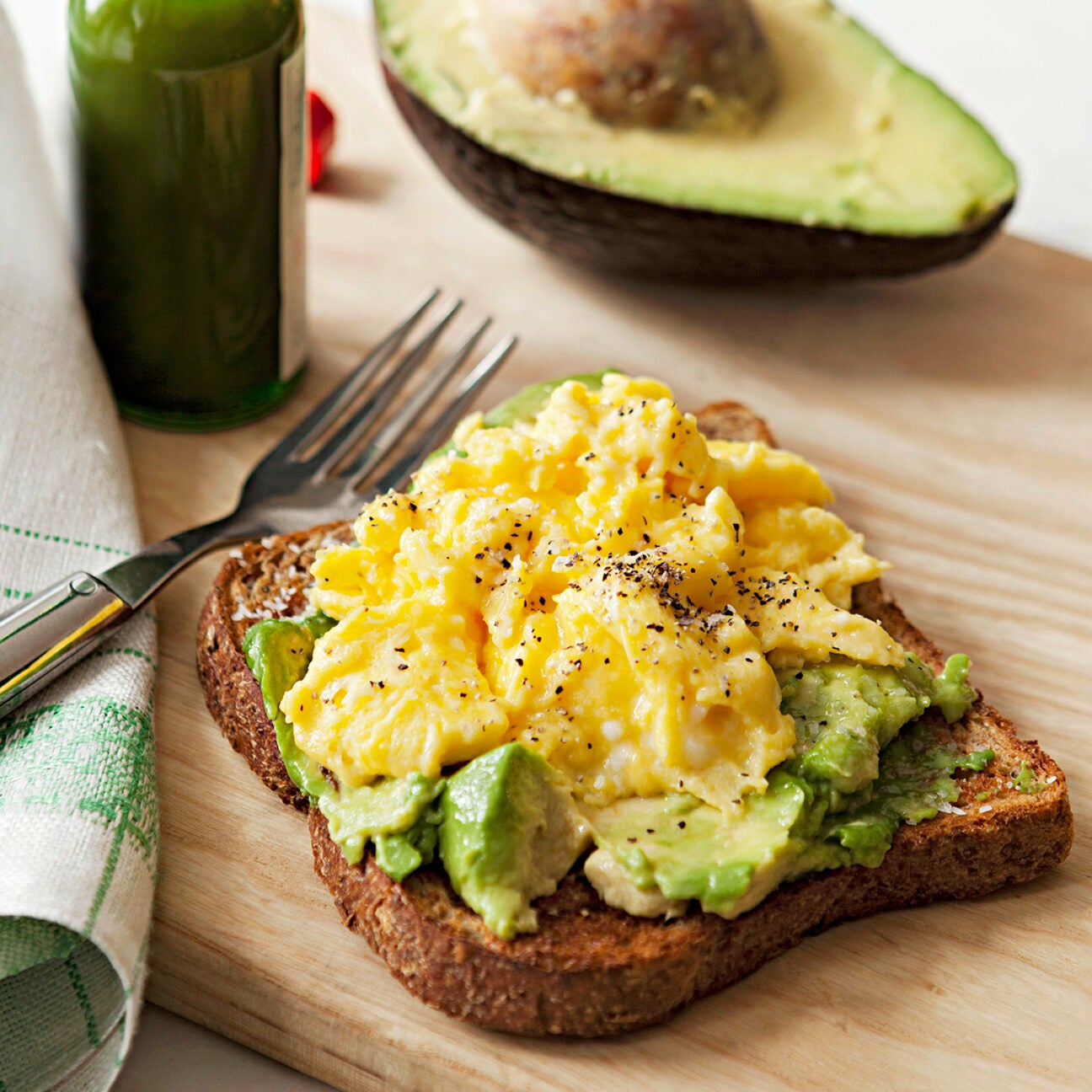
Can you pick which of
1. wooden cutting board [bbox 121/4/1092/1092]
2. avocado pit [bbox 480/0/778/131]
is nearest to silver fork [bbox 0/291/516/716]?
wooden cutting board [bbox 121/4/1092/1092]

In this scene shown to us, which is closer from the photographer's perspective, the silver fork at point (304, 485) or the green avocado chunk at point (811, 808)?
the green avocado chunk at point (811, 808)

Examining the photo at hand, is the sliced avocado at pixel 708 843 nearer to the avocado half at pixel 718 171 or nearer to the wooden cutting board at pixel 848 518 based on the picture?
the wooden cutting board at pixel 848 518

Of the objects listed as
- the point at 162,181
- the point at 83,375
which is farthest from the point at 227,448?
the point at 162,181

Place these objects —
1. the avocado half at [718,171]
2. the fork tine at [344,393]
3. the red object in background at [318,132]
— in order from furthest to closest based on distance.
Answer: the red object in background at [318,132], the avocado half at [718,171], the fork tine at [344,393]

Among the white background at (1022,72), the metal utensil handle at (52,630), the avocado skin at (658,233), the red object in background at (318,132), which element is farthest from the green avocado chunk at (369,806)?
the white background at (1022,72)

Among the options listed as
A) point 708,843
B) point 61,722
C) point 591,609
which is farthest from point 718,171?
point 61,722

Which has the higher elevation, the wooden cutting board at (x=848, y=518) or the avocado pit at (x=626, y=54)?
the avocado pit at (x=626, y=54)

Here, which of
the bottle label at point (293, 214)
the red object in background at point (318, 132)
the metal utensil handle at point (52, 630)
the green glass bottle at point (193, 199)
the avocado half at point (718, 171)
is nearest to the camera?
the metal utensil handle at point (52, 630)

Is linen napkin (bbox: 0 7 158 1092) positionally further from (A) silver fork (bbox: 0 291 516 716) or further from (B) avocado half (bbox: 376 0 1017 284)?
(B) avocado half (bbox: 376 0 1017 284)
